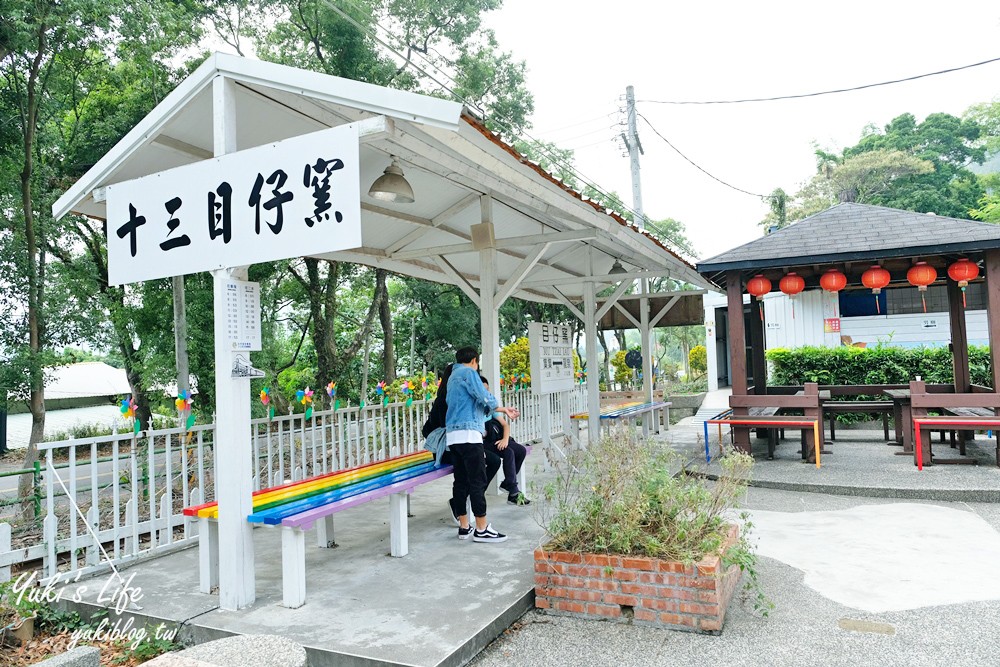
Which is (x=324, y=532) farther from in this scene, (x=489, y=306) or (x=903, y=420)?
(x=903, y=420)

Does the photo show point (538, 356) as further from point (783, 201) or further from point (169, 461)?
point (783, 201)

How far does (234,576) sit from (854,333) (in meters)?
17.2

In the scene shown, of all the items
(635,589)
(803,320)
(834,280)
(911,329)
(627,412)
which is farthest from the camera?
(803,320)

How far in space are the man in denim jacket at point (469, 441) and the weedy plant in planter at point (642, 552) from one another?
108 cm

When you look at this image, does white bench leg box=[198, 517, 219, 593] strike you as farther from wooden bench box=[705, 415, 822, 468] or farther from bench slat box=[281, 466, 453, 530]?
wooden bench box=[705, 415, 822, 468]

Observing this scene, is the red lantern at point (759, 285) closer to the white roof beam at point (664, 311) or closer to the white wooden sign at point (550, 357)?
the white wooden sign at point (550, 357)

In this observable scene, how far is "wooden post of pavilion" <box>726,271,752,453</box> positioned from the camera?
26.5 feet

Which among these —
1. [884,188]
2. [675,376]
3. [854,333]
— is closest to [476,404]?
[854,333]

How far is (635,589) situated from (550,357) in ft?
16.7

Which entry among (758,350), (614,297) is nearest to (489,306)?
(614,297)

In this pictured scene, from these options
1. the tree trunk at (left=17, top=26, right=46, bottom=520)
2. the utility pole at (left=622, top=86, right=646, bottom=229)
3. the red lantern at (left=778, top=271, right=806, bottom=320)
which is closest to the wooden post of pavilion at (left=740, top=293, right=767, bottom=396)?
the red lantern at (left=778, top=271, right=806, bottom=320)

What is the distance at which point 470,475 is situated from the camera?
4.98 metres

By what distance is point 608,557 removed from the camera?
3561 mm

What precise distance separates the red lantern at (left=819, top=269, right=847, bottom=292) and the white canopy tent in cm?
218
